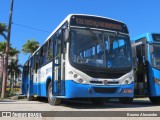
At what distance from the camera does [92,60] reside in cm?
1167

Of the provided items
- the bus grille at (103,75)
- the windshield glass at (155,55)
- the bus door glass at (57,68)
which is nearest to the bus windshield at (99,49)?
the bus grille at (103,75)

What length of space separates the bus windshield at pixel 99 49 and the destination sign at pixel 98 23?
0.25 metres

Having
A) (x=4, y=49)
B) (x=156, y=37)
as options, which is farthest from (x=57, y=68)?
(x=4, y=49)

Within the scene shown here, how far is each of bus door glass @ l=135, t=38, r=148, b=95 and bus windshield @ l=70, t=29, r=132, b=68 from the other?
1.95m

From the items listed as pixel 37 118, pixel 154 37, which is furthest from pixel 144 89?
pixel 37 118

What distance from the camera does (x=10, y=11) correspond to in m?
27.7

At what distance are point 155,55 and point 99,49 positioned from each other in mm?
3018

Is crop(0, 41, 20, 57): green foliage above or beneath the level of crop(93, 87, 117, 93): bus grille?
above

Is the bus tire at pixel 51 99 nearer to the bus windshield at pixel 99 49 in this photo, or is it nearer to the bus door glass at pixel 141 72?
the bus windshield at pixel 99 49

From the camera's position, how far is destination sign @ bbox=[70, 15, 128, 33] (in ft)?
39.7

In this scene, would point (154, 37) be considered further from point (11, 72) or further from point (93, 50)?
point (11, 72)

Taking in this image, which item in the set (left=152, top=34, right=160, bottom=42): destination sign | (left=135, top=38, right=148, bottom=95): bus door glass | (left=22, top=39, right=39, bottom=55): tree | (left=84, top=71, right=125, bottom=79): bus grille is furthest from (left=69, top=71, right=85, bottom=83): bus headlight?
(left=22, top=39, right=39, bottom=55): tree

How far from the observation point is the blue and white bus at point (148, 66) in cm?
1343

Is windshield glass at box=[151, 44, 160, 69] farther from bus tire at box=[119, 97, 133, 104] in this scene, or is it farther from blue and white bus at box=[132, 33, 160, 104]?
bus tire at box=[119, 97, 133, 104]
